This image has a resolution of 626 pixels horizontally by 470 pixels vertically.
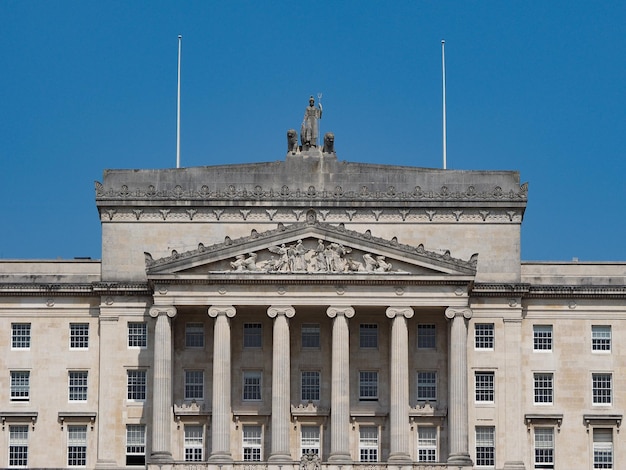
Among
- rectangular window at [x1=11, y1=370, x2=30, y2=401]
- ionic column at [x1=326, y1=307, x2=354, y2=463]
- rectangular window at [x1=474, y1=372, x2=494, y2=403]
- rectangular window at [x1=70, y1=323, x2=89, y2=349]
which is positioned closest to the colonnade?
ionic column at [x1=326, y1=307, x2=354, y2=463]

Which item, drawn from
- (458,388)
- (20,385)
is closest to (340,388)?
(458,388)

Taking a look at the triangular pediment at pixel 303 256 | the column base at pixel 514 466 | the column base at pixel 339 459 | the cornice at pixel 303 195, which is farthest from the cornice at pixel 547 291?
the column base at pixel 339 459

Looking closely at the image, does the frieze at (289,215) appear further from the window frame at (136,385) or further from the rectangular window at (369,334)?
the window frame at (136,385)

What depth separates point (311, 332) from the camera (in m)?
132

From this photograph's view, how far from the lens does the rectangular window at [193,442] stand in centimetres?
13025

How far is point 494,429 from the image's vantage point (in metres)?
132

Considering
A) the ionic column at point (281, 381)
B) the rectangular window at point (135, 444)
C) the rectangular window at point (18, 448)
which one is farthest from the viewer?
the rectangular window at point (18, 448)

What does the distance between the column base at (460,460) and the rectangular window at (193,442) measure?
644 inches

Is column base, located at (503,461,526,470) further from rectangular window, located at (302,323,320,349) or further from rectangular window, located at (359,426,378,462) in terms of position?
rectangular window, located at (302,323,320,349)

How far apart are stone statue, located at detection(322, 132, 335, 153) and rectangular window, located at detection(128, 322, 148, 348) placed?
57.2 feet

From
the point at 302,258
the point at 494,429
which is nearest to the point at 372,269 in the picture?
the point at 302,258

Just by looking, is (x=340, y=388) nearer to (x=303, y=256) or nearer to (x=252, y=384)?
(x=252, y=384)

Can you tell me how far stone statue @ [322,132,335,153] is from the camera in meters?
137

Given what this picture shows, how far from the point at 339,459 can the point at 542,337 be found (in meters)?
17.8
